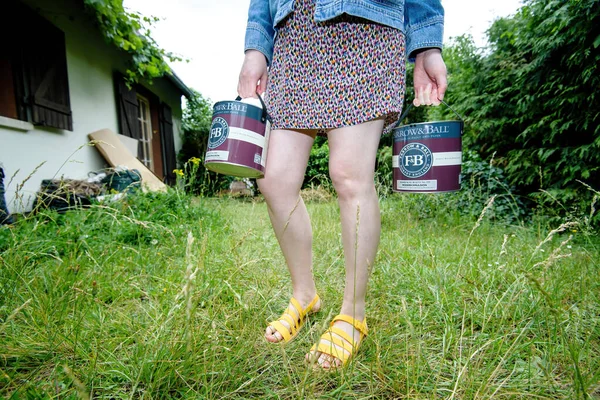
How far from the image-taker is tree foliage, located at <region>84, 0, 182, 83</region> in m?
3.20

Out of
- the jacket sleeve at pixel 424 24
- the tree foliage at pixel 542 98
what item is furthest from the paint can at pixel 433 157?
the tree foliage at pixel 542 98

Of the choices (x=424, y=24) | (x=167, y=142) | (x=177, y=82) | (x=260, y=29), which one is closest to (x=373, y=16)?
(x=424, y=24)

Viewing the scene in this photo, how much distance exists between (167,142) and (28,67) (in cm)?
416

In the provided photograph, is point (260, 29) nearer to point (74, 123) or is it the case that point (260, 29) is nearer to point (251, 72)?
point (251, 72)

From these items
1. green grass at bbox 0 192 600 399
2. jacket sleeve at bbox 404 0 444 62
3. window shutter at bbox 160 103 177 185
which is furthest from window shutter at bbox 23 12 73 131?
jacket sleeve at bbox 404 0 444 62

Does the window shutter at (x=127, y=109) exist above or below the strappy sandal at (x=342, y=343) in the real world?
above

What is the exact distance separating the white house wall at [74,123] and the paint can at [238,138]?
2.25 m

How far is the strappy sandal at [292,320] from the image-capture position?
0.99m

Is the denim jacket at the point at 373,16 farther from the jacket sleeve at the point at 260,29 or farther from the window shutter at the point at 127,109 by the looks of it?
the window shutter at the point at 127,109

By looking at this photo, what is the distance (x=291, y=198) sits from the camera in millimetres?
1061

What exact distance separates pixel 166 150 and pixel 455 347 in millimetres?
7327

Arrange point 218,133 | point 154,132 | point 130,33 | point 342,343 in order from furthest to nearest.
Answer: point 154,132
point 130,33
point 218,133
point 342,343

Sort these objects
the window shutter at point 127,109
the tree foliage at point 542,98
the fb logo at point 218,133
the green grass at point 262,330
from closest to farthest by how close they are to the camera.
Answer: the green grass at point 262,330, the fb logo at point 218,133, the tree foliage at point 542,98, the window shutter at point 127,109

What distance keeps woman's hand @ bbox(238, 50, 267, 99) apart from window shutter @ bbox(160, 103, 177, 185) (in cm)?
641
